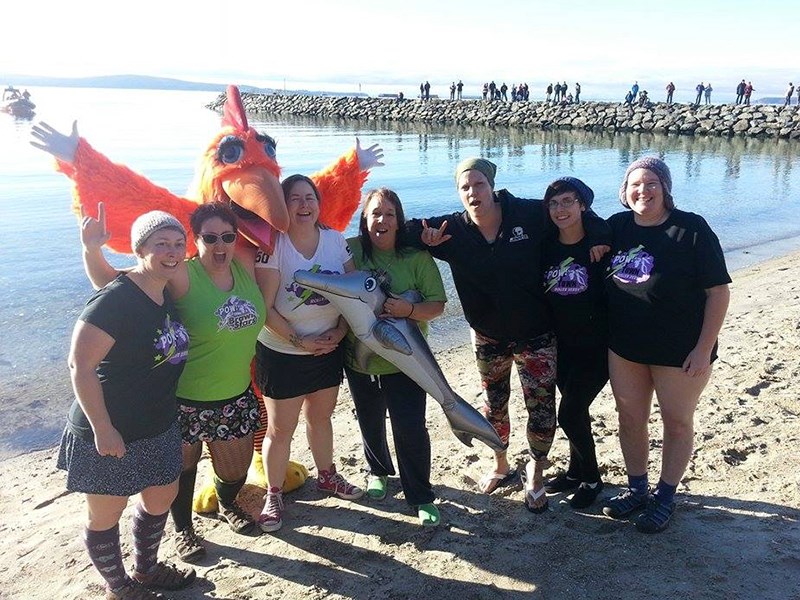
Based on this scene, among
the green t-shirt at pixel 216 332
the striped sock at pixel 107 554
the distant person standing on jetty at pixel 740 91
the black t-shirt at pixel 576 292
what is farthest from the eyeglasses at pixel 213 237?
the distant person standing on jetty at pixel 740 91

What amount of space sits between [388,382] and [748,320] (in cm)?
580

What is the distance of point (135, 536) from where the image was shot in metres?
3.08

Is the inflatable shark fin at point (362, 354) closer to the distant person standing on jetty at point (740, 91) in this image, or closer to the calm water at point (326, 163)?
the calm water at point (326, 163)

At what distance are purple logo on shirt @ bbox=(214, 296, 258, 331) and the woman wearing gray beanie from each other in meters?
1.97

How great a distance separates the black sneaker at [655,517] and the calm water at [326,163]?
367 centimetres

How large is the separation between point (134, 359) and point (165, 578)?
1301mm

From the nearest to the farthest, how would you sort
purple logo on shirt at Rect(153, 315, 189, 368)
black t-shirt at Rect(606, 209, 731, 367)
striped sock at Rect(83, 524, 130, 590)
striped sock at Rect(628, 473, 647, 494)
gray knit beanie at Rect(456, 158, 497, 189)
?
1. purple logo on shirt at Rect(153, 315, 189, 368)
2. striped sock at Rect(83, 524, 130, 590)
3. black t-shirt at Rect(606, 209, 731, 367)
4. gray knit beanie at Rect(456, 158, 497, 189)
5. striped sock at Rect(628, 473, 647, 494)

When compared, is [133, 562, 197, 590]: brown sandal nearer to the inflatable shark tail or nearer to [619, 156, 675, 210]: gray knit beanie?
the inflatable shark tail

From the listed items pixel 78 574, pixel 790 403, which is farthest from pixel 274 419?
pixel 790 403

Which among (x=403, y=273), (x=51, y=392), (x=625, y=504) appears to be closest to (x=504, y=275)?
(x=403, y=273)

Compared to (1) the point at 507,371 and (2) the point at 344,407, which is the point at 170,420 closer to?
(1) the point at 507,371

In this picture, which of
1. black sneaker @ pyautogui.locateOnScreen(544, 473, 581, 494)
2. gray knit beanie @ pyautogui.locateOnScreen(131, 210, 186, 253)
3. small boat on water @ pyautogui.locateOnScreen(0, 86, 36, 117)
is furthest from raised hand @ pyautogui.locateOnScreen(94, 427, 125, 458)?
small boat on water @ pyautogui.locateOnScreen(0, 86, 36, 117)

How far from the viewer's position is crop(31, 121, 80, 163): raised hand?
3.49 meters

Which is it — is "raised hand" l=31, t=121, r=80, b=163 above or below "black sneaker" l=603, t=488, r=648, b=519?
above
